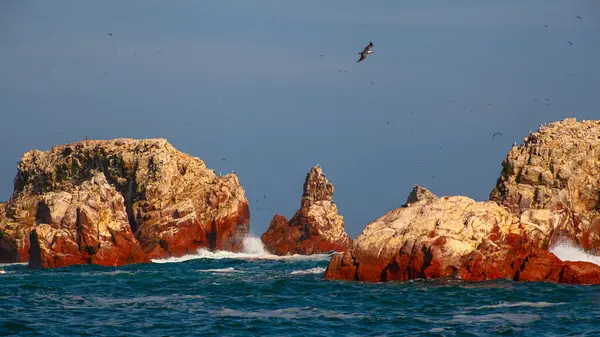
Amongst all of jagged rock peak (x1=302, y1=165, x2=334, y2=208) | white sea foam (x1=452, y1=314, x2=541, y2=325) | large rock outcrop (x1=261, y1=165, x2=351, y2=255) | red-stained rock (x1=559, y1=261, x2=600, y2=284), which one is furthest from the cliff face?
white sea foam (x1=452, y1=314, x2=541, y2=325)

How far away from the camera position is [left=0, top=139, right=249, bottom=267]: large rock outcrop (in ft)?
261

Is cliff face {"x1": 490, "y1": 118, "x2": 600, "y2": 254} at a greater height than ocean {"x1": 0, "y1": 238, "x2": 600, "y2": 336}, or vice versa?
cliff face {"x1": 490, "y1": 118, "x2": 600, "y2": 254}

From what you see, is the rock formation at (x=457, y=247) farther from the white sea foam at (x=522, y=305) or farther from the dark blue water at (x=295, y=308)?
the white sea foam at (x=522, y=305)

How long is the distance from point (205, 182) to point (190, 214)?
7160 mm

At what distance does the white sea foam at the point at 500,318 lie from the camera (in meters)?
38.8

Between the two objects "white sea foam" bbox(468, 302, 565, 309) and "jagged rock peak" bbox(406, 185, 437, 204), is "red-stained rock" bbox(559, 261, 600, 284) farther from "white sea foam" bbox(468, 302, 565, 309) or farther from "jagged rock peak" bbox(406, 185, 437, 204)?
"jagged rock peak" bbox(406, 185, 437, 204)

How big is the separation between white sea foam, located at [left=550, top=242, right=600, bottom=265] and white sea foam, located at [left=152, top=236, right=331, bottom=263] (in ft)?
73.2

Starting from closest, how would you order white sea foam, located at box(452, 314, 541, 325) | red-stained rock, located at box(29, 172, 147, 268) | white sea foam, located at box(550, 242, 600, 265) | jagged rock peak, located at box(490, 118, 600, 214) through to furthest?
white sea foam, located at box(452, 314, 541, 325)
white sea foam, located at box(550, 242, 600, 265)
jagged rock peak, located at box(490, 118, 600, 214)
red-stained rock, located at box(29, 172, 147, 268)

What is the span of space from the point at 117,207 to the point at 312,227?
2778 centimetres

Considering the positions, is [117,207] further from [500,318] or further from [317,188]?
[500,318]

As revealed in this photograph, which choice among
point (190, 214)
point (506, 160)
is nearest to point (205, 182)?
point (190, 214)

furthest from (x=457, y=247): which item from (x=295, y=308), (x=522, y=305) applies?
(x=295, y=308)

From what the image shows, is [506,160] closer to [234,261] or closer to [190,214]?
[234,261]

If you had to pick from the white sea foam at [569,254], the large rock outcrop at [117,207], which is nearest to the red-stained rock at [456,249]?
the white sea foam at [569,254]
